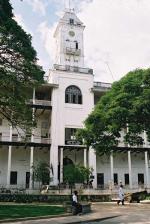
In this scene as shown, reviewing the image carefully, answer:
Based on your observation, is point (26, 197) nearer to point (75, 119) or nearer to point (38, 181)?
point (38, 181)

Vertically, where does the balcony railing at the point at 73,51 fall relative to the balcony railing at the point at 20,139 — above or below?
above

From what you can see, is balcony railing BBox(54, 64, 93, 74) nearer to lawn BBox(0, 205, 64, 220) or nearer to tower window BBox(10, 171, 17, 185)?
tower window BBox(10, 171, 17, 185)

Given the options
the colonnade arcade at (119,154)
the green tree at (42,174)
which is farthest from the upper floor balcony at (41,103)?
the green tree at (42,174)

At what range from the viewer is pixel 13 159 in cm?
3503

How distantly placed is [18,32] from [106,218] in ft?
31.6

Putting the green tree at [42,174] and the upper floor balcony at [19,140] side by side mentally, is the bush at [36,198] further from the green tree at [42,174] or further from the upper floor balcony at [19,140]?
the upper floor balcony at [19,140]

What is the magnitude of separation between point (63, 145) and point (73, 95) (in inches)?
249

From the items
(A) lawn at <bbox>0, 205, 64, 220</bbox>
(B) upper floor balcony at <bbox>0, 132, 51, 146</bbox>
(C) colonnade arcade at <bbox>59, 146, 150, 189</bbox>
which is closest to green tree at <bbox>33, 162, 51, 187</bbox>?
(C) colonnade arcade at <bbox>59, 146, 150, 189</bbox>

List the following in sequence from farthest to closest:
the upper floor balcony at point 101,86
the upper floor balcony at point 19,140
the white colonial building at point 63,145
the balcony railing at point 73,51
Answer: the balcony railing at point 73,51 → the upper floor balcony at point 101,86 → the white colonial building at point 63,145 → the upper floor balcony at point 19,140

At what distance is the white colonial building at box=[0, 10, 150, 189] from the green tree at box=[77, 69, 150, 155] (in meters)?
8.55

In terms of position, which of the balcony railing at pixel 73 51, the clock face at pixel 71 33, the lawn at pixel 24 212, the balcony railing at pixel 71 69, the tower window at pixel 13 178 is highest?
the clock face at pixel 71 33

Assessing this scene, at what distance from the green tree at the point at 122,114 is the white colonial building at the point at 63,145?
8.55 meters

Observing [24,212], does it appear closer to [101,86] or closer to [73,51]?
[101,86]

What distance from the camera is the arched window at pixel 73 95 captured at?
37.2 m
